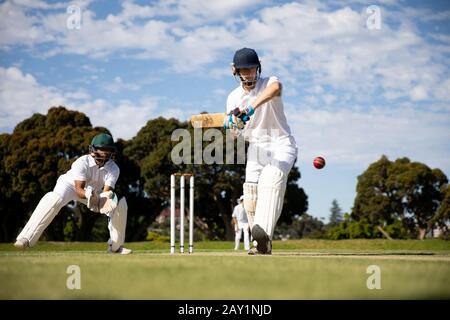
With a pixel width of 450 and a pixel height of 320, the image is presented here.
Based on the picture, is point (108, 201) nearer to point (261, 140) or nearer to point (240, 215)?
point (261, 140)

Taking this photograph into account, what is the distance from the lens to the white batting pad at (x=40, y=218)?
8992mm

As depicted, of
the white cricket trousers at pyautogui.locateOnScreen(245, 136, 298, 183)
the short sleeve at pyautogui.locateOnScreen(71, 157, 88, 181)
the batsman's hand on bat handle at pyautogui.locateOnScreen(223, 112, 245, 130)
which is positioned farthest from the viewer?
the short sleeve at pyautogui.locateOnScreen(71, 157, 88, 181)

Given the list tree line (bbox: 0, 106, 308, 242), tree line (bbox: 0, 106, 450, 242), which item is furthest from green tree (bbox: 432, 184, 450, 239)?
tree line (bbox: 0, 106, 308, 242)

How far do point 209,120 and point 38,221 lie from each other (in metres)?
3.00

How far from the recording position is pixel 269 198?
7582mm

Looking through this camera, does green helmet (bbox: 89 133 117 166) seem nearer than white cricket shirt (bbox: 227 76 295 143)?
No

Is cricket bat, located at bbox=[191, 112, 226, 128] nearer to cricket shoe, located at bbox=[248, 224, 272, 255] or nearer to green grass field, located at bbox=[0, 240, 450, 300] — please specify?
cricket shoe, located at bbox=[248, 224, 272, 255]

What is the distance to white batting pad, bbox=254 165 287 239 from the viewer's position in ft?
24.7

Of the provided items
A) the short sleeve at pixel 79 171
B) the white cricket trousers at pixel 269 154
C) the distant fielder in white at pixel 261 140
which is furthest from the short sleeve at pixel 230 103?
the short sleeve at pixel 79 171

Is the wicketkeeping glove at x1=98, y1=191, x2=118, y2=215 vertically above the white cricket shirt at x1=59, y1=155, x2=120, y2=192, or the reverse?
the white cricket shirt at x1=59, y1=155, x2=120, y2=192

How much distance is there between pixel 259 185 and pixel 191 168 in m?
33.5

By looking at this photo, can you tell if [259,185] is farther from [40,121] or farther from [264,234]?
[40,121]

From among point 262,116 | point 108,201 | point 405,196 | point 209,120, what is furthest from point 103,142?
point 405,196
